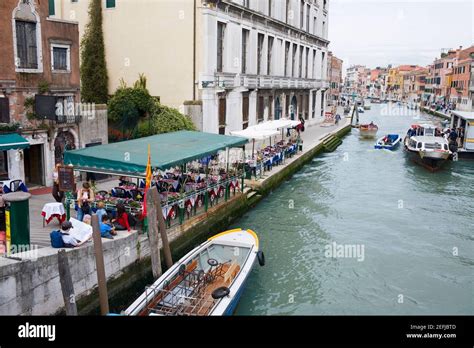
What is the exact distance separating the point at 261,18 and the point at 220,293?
2279cm

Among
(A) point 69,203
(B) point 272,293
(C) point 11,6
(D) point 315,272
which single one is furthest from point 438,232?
(C) point 11,6

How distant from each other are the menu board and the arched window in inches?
186

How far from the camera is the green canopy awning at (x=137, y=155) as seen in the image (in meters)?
11.1

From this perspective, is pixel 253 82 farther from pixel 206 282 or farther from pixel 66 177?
pixel 206 282

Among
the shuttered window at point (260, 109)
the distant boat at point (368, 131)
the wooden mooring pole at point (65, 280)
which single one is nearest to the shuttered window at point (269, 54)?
the shuttered window at point (260, 109)

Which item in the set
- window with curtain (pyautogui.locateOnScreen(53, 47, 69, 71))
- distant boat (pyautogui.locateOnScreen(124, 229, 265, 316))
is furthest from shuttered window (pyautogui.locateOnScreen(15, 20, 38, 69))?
distant boat (pyautogui.locateOnScreen(124, 229, 265, 316))

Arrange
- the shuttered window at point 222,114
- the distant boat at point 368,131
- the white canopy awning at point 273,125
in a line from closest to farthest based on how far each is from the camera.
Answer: the white canopy awning at point 273,125, the shuttered window at point 222,114, the distant boat at point 368,131

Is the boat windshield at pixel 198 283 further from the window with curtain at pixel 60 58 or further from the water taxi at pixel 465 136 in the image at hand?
the water taxi at pixel 465 136

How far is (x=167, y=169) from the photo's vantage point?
41.2 ft

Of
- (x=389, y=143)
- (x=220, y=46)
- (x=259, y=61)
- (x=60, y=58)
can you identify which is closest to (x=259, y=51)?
(x=259, y=61)

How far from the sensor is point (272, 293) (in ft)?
Result: 36.2
